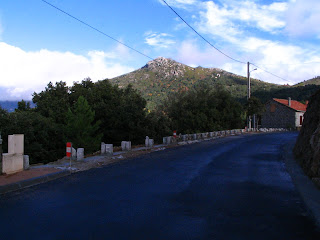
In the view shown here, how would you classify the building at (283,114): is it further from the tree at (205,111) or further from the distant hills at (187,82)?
the tree at (205,111)

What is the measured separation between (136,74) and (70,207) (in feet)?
437

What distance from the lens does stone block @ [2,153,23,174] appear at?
9.68 metres

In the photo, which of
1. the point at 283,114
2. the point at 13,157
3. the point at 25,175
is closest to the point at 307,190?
the point at 25,175

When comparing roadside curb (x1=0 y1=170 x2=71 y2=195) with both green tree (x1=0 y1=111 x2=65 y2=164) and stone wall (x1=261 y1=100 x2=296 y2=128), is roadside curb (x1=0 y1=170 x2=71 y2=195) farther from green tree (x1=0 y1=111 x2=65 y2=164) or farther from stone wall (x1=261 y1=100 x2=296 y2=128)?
stone wall (x1=261 y1=100 x2=296 y2=128)

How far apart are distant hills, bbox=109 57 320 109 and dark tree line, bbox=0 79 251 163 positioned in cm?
3819

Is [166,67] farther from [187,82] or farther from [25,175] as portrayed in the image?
[25,175]

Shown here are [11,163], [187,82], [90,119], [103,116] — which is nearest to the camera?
[11,163]

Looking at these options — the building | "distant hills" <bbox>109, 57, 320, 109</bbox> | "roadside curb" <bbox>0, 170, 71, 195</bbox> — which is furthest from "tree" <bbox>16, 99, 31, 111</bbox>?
"distant hills" <bbox>109, 57, 320, 109</bbox>

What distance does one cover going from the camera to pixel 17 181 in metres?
8.62

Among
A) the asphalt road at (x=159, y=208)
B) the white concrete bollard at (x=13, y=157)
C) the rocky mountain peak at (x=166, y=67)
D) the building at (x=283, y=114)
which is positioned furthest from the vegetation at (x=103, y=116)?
the rocky mountain peak at (x=166, y=67)

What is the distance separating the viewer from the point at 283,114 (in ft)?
211

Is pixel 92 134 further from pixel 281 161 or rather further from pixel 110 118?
pixel 281 161

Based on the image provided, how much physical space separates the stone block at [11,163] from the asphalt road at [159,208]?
189 cm

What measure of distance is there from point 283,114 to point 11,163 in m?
63.5
